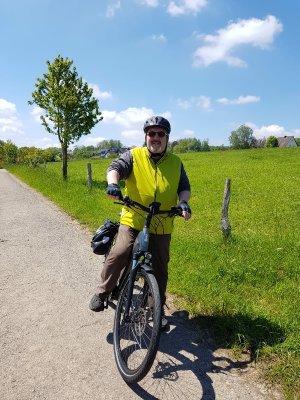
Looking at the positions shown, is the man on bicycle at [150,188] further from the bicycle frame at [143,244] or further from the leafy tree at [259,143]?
the leafy tree at [259,143]

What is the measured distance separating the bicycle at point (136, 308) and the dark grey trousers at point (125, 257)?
6.3 inches

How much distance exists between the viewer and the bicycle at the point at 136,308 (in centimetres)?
338

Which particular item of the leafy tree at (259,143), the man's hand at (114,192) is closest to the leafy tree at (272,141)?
the leafy tree at (259,143)

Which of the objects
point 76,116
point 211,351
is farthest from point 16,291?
point 76,116

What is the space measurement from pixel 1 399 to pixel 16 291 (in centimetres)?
241

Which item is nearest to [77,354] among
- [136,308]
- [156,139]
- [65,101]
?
[136,308]

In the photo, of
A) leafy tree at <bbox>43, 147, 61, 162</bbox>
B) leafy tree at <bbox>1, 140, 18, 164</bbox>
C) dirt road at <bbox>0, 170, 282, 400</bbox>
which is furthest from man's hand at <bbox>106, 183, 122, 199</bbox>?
leafy tree at <bbox>1, 140, 18, 164</bbox>

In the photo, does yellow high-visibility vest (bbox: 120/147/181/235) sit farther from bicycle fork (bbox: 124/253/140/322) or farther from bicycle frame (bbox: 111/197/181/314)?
bicycle fork (bbox: 124/253/140/322)

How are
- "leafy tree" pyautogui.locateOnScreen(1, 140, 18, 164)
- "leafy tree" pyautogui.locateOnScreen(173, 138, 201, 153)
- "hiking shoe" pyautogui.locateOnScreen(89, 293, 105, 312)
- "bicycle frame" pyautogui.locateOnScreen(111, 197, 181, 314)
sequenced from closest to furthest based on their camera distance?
"bicycle frame" pyautogui.locateOnScreen(111, 197, 181, 314) → "hiking shoe" pyautogui.locateOnScreen(89, 293, 105, 312) → "leafy tree" pyautogui.locateOnScreen(1, 140, 18, 164) → "leafy tree" pyautogui.locateOnScreen(173, 138, 201, 153)

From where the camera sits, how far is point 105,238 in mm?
4387

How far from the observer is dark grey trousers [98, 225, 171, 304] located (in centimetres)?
386

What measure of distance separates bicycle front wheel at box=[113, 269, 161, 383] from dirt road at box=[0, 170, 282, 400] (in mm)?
147

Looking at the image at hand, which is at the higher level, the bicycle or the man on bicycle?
the man on bicycle

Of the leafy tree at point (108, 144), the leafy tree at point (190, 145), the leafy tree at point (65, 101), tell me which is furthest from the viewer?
the leafy tree at point (108, 144)
